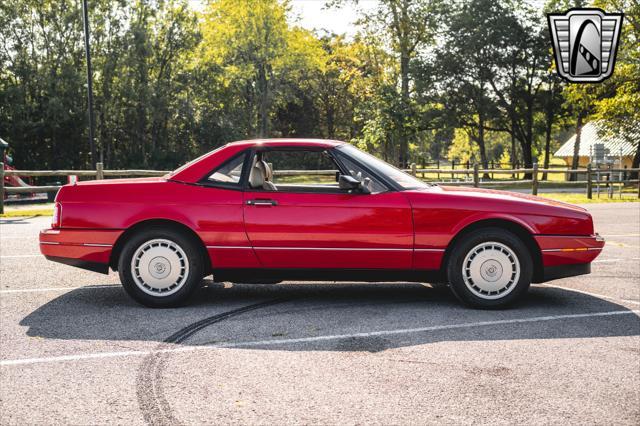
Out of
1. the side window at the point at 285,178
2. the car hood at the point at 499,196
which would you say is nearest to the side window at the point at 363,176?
the side window at the point at 285,178

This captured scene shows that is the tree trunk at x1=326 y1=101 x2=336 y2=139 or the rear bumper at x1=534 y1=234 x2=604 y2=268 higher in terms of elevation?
the tree trunk at x1=326 y1=101 x2=336 y2=139

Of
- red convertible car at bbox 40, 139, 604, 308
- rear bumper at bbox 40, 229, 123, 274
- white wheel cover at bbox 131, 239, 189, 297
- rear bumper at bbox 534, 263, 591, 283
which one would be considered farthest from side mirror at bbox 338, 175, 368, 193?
rear bumper at bbox 40, 229, 123, 274

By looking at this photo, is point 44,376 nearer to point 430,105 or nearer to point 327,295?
point 327,295

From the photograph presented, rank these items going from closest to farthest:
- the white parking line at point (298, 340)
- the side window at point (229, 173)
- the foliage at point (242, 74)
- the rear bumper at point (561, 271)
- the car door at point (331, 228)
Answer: the white parking line at point (298, 340)
the car door at point (331, 228)
the rear bumper at point (561, 271)
the side window at point (229, 173)
the foliage at point (242, 74)

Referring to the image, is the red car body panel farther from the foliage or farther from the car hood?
the foliage

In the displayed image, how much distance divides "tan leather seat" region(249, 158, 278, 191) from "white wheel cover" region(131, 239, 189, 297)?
2.91 ft

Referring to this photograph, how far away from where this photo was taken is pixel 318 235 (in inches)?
227

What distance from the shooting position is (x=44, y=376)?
4047 millimetres

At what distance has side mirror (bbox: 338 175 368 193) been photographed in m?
5.73

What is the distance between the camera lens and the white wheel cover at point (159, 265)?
5816mm

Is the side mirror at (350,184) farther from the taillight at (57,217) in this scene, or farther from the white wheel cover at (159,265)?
the taillight at (57,217)

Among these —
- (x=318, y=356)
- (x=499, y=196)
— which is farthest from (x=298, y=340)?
(x=499, y=196)

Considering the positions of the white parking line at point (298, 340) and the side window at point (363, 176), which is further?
the side window at point (363, 176)

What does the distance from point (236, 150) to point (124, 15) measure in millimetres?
35867
